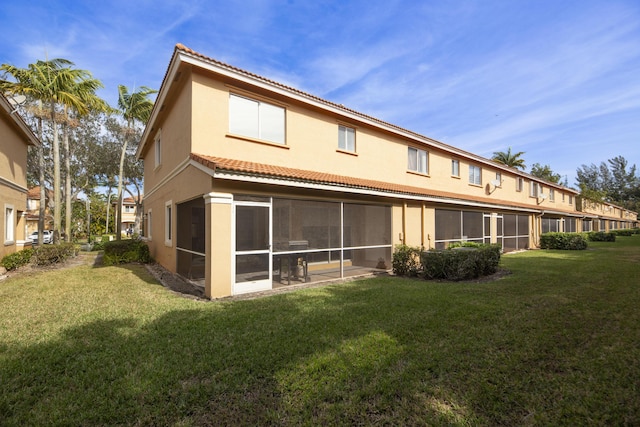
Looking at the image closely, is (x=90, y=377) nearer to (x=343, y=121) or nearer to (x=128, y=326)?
(x=128, y=326)

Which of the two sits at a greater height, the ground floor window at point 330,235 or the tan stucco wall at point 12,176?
the tan stucco wall at point 12,176

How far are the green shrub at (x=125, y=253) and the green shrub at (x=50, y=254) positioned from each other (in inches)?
59.2

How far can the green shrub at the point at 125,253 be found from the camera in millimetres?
13711

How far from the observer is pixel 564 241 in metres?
19.9

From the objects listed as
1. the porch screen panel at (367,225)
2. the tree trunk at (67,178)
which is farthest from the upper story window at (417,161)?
the tree trunk at (67,178)

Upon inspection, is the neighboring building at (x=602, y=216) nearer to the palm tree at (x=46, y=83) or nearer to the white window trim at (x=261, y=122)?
the white window trim at (x=261, y=122)

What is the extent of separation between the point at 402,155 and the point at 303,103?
19.8 ft

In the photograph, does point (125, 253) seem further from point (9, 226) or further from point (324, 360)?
point (324, 360)

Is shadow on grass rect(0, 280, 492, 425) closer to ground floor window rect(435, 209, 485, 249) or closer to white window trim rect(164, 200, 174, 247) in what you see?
white window trim rect(164, 200, 174, 247)

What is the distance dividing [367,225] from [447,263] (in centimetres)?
426

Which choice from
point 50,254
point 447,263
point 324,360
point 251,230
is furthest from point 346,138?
point 50,254

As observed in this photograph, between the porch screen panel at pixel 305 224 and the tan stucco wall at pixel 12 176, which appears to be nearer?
the porch screen panel at pixel 305 224

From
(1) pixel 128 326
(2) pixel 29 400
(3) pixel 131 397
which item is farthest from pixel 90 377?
(1) pixel 128 326

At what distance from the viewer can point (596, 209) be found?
39.2 meters
